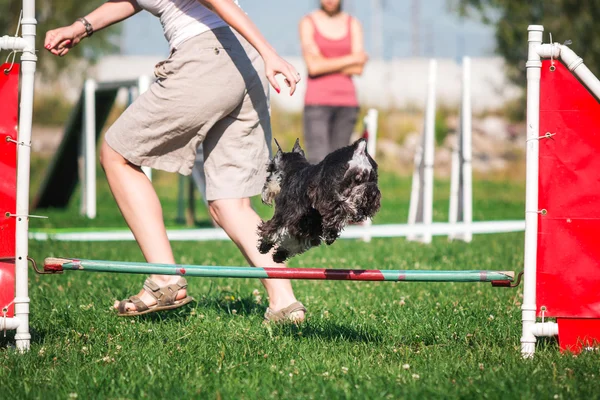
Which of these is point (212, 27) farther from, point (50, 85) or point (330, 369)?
point (50, 85)

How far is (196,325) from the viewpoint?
4.44 meters

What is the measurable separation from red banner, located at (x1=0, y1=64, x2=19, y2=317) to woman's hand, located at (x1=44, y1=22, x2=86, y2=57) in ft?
0.88

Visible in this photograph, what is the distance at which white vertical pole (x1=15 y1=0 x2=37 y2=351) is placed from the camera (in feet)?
12.8

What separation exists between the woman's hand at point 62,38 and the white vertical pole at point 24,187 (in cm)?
23

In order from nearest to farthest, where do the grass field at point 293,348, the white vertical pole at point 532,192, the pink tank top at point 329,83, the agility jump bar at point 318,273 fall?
the grass field at point 293,348
the agility jump bar at point 318,273
the white vertical pole at point 532,192
the pink tank top at point 329,83

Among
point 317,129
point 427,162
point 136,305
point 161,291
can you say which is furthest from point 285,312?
point 427,162

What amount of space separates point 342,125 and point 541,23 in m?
11.3

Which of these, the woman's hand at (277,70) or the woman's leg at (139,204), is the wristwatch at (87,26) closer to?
the woman's leg at (139,204)

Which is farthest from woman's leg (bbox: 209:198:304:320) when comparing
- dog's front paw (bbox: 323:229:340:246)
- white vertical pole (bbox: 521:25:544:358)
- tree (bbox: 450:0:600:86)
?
tree (bbox: 450:0:600:86)

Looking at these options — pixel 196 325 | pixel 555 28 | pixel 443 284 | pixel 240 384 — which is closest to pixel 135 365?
pixel 240 384

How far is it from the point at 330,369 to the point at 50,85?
75.1ft

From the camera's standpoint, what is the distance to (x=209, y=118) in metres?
4.15

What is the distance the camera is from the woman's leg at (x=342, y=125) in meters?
8.29

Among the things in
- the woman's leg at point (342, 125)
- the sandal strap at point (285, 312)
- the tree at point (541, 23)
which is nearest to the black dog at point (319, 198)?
the sandal strap at point (285, 312)
